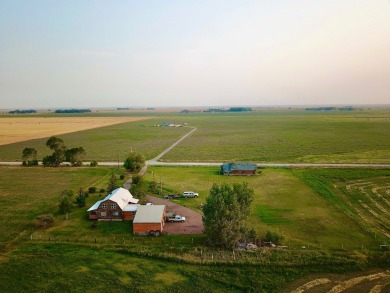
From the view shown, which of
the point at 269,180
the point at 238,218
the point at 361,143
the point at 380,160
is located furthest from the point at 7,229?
the point at 361,143

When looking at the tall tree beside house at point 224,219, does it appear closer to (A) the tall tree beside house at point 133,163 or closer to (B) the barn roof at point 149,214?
(B) the barn roof at point 149,214

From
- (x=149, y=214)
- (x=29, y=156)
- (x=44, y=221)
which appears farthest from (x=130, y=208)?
(x=29, y=156)

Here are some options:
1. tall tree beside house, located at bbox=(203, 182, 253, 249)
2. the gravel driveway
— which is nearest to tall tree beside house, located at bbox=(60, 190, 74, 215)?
the gravel driveway

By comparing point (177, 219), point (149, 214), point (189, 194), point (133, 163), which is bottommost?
point (177, 219)

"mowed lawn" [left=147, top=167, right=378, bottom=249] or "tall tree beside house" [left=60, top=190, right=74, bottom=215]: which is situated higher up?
"tall tree beside house" [left=60, top=190, right=74, bottom=215]

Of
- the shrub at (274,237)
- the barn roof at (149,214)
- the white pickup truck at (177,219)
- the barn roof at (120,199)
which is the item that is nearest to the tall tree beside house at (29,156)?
the barn roof at (120,199)

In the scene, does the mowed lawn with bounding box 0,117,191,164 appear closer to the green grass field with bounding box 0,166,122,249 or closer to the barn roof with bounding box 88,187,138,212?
the green grass field with bounding box 0,166,122,249

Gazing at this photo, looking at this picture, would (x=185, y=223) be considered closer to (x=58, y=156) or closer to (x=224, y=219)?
(x=224, y=219)
